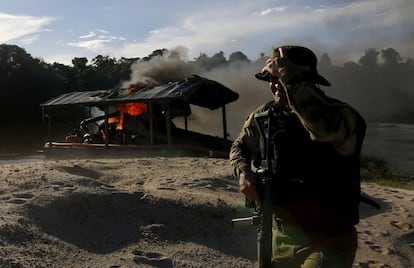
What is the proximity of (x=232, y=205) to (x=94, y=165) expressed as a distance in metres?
3.63

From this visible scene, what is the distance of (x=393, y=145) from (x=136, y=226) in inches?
904

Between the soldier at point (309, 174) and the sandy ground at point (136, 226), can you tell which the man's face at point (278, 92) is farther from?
the sandy ground at point (136, 226)

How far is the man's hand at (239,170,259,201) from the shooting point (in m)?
2.92

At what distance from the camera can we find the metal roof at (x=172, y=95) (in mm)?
16641

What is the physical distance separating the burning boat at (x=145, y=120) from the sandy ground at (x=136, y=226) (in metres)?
8.16

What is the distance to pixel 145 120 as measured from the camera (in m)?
19.1

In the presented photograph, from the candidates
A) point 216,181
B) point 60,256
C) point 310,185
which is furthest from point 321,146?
point 216,181

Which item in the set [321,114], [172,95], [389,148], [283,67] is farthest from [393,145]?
[321,114]

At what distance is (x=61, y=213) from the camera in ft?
21.5

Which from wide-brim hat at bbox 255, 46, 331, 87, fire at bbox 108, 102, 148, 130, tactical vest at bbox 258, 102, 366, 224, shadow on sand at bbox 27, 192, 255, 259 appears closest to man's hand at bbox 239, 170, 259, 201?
tactical vest at bbox 258, 102, 366, 224

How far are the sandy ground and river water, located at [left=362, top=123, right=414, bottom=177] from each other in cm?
1060

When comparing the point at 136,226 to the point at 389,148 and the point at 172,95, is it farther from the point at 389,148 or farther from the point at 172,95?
the point at 389,148

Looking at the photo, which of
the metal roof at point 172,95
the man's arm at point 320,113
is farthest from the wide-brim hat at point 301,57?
the metal roof at point 172,95

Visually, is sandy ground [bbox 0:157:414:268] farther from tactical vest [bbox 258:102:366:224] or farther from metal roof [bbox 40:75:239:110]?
metal roof [bbox 40:75:239:110]
